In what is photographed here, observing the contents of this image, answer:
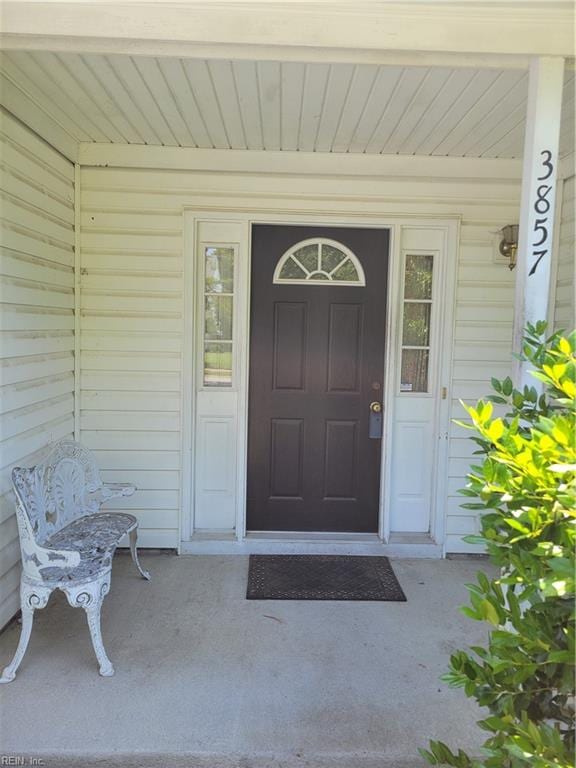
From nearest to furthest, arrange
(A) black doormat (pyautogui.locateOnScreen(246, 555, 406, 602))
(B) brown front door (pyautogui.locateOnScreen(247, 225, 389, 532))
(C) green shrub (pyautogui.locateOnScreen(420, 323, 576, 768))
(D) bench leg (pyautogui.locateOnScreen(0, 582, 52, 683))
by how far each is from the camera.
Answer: (C) green shrub (pyautogui.locateOnScreen(420, 323, 576, 768)), (D) bench leg (pyautogui.locateOnScreen(0, 582, 52, 683)), (A) black doormat (pyautogui.locateOnScreen(246, 555, 406, 602)), (B) brown front door (pyautogui.locateOnScreen(247, 225, 389, 532))

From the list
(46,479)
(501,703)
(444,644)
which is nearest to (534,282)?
(501,703)

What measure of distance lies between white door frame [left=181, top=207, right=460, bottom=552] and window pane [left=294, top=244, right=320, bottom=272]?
15 cm

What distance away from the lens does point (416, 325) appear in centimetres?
337

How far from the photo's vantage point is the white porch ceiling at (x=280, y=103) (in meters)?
2.21

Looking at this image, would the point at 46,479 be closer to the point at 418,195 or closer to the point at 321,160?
the point at 321,160

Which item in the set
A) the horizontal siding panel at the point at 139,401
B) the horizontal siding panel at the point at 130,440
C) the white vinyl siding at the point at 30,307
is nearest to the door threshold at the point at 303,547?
the horizontal siding panel at the point at 130,440

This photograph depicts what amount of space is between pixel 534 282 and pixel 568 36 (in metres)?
0.81

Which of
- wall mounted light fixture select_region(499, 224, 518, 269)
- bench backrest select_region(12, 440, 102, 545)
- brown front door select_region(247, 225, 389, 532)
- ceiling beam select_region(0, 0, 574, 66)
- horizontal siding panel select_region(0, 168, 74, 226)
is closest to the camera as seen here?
ceiling beam select_region(0, 0, 574, 66)

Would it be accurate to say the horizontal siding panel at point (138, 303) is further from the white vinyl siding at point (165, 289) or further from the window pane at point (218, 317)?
the window pane at point (218, 317)

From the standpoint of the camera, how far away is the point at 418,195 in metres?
3.21

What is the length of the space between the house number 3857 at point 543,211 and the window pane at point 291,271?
167 centimetres

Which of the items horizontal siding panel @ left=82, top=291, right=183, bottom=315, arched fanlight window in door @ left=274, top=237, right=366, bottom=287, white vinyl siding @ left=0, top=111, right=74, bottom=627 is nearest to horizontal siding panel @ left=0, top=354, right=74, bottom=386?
white vinyl siding @ left=0, top=111, right=74, bottom=627

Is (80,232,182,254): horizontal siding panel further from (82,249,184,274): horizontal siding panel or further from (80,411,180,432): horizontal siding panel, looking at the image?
(80,411,180,432): horizontal siding panel

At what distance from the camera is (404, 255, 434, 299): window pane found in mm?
3334
